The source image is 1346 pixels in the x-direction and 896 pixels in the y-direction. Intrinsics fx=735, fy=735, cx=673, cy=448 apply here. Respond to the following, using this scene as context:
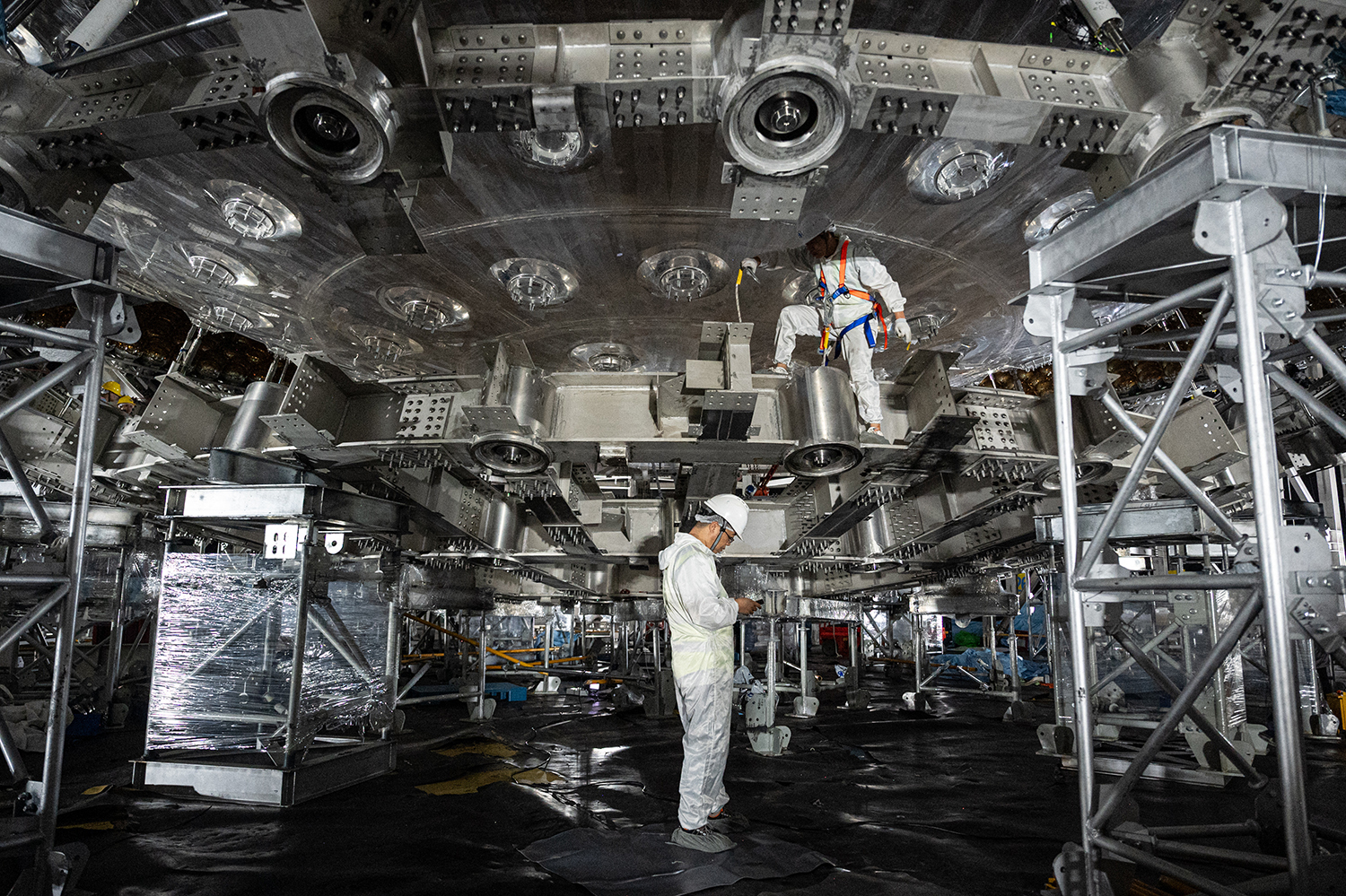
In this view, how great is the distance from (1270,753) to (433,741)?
10.6 metres

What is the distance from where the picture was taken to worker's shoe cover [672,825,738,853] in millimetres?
4992

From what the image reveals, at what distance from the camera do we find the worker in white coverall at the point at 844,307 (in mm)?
6070

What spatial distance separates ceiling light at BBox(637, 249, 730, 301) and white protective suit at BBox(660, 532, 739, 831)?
250 cm

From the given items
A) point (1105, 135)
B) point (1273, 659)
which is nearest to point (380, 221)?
point (1105, 135)

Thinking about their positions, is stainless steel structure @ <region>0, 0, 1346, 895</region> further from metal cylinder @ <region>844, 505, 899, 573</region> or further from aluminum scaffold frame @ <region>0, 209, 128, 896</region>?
metal cylinder @ <region>844, 505, 899, 573</region>

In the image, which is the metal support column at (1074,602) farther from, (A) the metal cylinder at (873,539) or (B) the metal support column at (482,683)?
(B) the metal support column at (482,683)

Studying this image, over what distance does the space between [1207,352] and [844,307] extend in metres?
3.23

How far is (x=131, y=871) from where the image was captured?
450 cm

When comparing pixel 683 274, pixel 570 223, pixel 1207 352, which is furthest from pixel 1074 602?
pixel 570 223

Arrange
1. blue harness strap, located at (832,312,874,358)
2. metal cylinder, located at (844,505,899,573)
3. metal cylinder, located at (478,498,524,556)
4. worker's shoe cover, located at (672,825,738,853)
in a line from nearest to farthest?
worker's shoe cover, located at (672,825,738,853) → blue harness strap, located at (832,312,874,358) → metal cylinder, located at (478,498,524,556) → metal cylinder, located at (844,505,899,573)

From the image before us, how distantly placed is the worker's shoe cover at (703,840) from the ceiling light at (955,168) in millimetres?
4907

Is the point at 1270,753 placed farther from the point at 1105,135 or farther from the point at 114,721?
the point at 114,721

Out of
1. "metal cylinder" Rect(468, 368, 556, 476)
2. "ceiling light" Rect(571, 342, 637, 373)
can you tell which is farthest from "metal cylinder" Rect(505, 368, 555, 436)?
"ceiling light" Rect(571, 342, 637, 373)

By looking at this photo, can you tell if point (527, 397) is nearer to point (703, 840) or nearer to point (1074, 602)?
point (703, 840)
